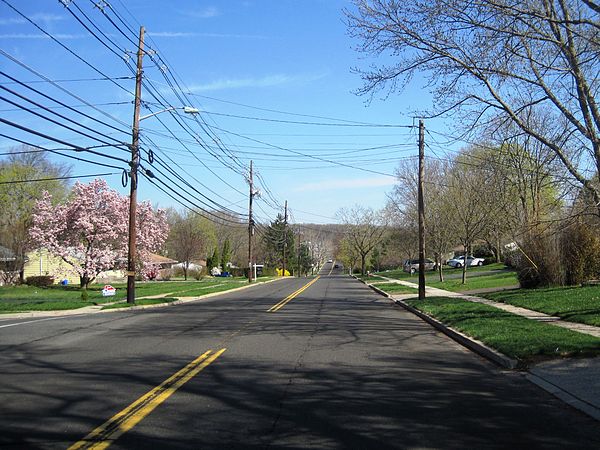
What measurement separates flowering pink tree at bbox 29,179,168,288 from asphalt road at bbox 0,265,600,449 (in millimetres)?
29187

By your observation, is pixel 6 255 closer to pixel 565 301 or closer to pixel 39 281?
pixel 39 281

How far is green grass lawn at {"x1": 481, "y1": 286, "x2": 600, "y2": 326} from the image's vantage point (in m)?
15.0

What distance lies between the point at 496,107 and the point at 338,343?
769 cm

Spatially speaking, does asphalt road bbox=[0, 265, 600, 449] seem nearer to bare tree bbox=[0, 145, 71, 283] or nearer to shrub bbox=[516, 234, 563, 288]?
shrub bbox=[516, 234, 563, 288]

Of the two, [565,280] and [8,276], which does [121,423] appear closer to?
[565,280]

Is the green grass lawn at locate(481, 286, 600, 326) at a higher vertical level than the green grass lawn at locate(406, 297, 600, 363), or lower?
higher

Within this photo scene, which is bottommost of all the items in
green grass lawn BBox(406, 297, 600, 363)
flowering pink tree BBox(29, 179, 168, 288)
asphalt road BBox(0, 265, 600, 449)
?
asphalt road BBox(0, 265, 600, 449)

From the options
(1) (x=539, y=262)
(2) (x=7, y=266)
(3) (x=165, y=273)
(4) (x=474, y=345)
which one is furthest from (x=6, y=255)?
(4) (x=474, y=345)

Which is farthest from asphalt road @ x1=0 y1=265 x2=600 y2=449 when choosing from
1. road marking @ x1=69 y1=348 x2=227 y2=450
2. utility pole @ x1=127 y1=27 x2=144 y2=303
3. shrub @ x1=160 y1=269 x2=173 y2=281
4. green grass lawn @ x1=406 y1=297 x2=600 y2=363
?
shrub @ x1=160 y1=269 x2=173 y2=281

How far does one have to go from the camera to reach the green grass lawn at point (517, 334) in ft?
33.9

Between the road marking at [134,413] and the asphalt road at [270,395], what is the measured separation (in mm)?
23

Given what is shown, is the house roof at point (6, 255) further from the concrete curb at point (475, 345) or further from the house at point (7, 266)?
the concrete curb at point (475, 345)

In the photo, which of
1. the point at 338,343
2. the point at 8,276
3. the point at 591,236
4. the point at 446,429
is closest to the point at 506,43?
the point at 338,343

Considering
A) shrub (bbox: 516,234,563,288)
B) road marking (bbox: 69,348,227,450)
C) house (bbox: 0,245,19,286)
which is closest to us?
road marking (bbox: 69,348,227,450)
